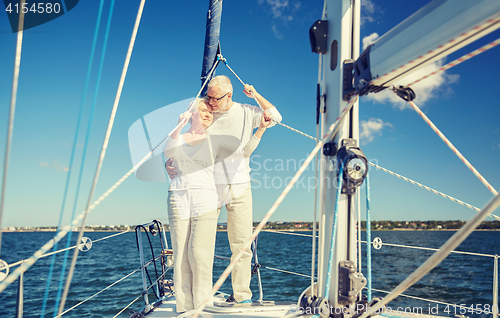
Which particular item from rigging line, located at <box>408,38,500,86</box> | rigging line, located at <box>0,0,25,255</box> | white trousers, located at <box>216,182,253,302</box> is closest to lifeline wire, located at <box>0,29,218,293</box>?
rigging line, located at <box>0,0,25,255</box>

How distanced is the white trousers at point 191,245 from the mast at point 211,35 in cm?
179

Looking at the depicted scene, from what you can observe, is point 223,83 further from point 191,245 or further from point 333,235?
point 333,235

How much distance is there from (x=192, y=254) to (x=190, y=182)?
0.43 metres

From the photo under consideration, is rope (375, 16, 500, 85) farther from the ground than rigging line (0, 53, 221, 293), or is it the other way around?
rope (375, 16, 500, 85)

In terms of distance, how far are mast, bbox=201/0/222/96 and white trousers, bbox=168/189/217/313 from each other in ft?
5.89

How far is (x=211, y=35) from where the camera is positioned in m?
3.24

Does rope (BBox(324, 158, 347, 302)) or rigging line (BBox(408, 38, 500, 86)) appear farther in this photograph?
rope (BBox(324, 158, 347, 302))

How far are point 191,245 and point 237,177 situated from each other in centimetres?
60

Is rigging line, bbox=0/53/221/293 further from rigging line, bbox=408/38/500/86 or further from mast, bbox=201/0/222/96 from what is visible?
mast, bbox=201/0/222/96

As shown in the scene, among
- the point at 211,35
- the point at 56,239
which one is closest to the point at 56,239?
the point at 56,239

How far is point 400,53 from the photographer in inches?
37.0

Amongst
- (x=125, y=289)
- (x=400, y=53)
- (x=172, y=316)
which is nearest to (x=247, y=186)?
(x=172, y=316)

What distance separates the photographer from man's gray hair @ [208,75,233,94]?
199 centimetres

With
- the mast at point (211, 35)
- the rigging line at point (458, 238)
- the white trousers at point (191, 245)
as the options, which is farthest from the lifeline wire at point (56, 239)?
the mast at point (211, 35)
